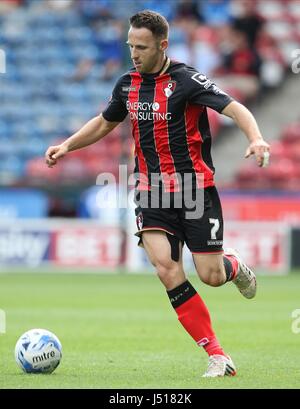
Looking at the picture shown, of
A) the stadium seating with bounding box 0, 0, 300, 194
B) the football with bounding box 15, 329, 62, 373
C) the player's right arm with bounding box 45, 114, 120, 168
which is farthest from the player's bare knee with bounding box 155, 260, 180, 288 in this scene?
the stadium seating with bounding box 0, 0, 300, 194

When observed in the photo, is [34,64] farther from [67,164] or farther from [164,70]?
[164,70]

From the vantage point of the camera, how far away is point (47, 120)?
2408cm

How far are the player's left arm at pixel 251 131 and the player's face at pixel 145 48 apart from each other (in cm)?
59

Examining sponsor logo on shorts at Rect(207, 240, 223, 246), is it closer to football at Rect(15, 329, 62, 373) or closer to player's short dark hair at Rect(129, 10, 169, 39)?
football at Rect(15, 329, 62, 373)

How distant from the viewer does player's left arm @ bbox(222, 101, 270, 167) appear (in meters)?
6.30

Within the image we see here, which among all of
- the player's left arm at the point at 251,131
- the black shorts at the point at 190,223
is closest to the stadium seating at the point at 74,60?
the black shorts at the point at 190,223

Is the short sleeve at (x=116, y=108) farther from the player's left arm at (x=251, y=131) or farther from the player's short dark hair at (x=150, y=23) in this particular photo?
the player's left arm at (x=251, y=131)

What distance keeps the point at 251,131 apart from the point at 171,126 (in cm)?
73

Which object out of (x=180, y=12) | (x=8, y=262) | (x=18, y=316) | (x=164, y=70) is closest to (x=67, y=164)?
(x=8, y=262)

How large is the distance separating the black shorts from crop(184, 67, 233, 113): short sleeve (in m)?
0.58

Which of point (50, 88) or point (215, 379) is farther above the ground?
point (50, 88)

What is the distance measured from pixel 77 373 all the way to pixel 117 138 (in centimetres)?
1666

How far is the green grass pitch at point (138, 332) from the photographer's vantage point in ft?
22.4

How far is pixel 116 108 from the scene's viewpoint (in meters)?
7.50
